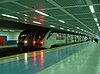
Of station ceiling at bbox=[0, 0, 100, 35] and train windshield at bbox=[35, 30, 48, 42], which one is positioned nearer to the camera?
station ceiling at bbox=[0, 0, 100, 35]

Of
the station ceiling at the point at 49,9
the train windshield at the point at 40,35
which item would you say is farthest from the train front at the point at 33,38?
the station ceiling at the point at 49,9

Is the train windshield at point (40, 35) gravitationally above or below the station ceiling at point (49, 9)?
below

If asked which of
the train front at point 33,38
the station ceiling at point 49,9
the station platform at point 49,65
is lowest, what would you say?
the station platform at point 49,65

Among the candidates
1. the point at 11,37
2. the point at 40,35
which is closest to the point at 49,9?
the point at 40,35

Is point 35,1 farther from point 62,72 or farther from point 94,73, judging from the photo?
point 94,73

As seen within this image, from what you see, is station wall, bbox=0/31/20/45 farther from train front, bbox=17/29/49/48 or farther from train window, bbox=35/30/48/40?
train window, bbox=35/30/48/40

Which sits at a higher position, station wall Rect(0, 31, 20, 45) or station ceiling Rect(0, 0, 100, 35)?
station ceiling Rect(0, 0, 100, 35)

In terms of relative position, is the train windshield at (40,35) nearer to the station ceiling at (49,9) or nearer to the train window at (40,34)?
the train window at (40,34)

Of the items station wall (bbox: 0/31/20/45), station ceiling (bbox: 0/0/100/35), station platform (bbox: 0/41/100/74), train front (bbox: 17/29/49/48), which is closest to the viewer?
station platform (bbox: 0/41/100/74)

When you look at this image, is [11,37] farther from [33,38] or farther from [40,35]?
[40,35]

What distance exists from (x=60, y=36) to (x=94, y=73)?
710 inches

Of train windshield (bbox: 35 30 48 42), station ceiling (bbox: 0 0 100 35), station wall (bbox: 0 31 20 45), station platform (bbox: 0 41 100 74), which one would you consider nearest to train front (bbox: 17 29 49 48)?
train windshield (bbox: 35 30 48 42)

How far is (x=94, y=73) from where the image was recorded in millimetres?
6199

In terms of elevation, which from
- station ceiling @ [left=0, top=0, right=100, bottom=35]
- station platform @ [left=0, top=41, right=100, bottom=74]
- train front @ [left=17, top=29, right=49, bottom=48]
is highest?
station ceiling @ [left=0, top=0, right=100, bottom=35]
